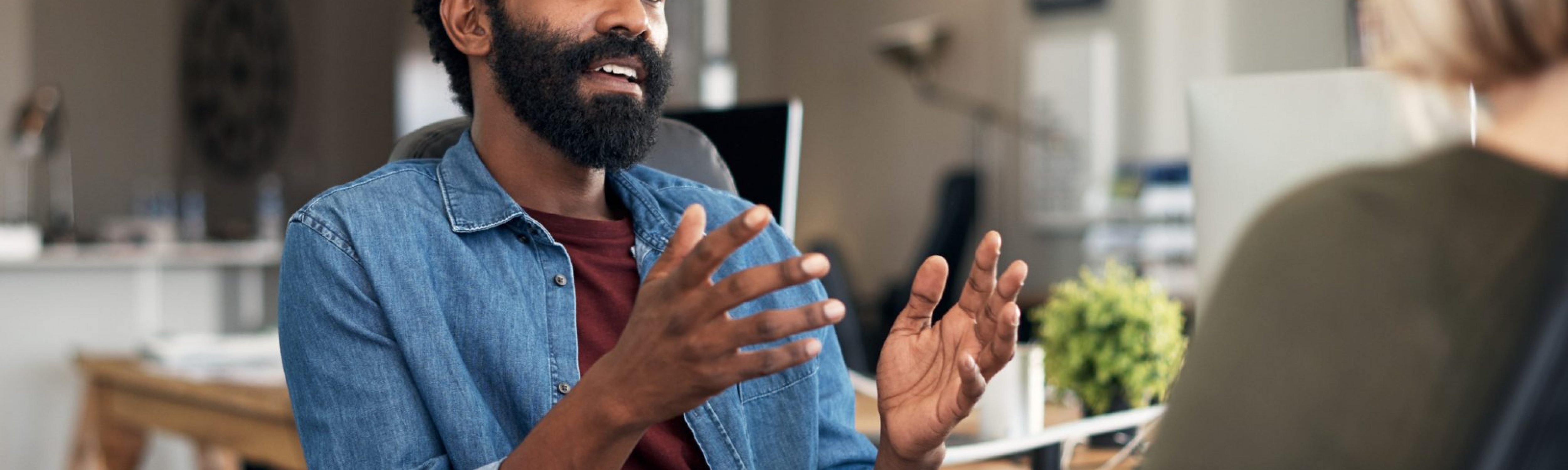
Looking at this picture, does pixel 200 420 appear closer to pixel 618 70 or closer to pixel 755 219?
pixel 618 70

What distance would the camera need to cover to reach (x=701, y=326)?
2.46 ft

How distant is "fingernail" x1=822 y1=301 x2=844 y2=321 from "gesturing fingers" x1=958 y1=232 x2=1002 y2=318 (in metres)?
0.23

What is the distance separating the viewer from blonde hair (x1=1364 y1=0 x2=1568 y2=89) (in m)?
0.53

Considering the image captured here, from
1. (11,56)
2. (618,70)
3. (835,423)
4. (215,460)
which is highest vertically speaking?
(11,56)

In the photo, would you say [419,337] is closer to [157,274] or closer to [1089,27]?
[157,274]

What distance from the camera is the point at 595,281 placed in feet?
3.78

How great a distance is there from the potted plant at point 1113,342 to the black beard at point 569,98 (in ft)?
1.87

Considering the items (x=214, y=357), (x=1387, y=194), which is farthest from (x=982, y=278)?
(x=214, y=357)

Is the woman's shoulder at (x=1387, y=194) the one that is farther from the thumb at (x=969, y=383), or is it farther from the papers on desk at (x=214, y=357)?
the papers on desk at (x=214, y=357)

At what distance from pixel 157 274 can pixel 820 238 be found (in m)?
4.30

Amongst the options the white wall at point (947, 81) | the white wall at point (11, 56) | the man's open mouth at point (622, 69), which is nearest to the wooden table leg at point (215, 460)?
the man's open mouth at point (622, 69)

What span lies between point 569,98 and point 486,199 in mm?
125

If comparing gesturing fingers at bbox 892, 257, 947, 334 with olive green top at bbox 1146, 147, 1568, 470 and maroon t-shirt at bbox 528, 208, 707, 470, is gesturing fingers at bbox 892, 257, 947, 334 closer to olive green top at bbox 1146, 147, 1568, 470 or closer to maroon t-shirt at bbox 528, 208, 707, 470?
maroon t-shirt at bbox 528, 208, 707, 470

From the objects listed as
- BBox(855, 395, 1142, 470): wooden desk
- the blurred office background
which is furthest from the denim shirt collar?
the blurred office background
